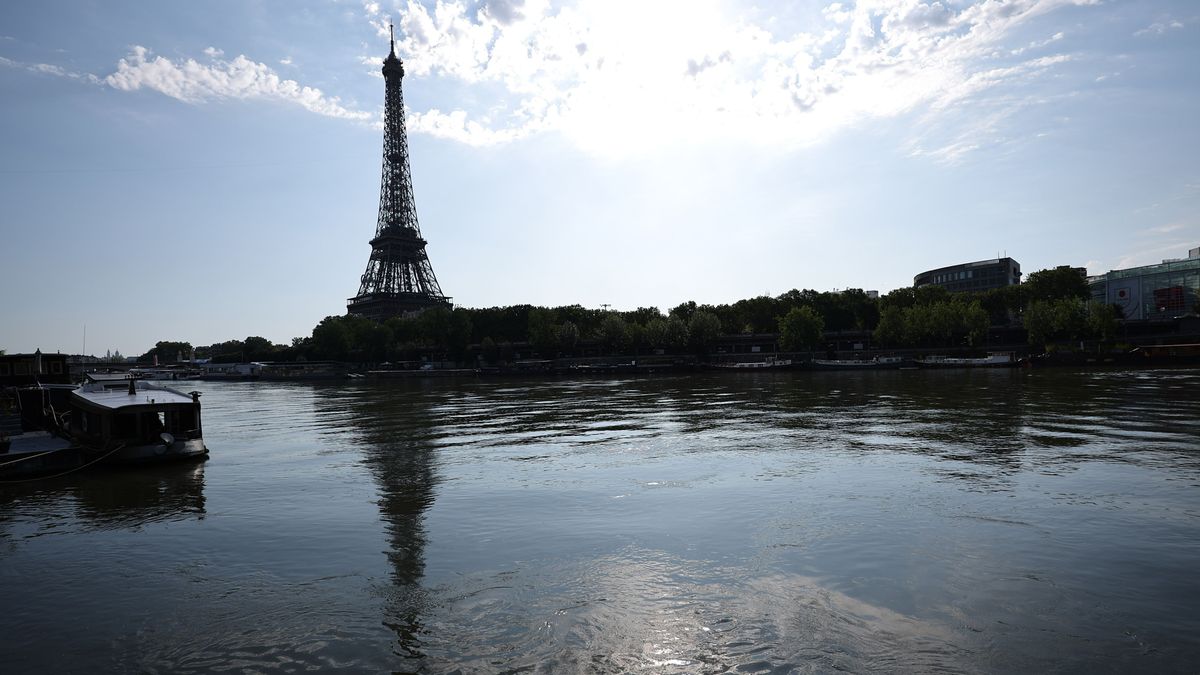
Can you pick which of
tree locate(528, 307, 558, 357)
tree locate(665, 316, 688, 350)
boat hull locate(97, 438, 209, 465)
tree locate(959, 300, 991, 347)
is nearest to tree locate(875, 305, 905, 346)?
tree locate(959, 300, 991, 347)

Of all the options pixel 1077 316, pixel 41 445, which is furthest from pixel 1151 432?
pixel 1077 316

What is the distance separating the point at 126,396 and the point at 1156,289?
173 meters

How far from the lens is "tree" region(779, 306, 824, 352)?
5349 inches

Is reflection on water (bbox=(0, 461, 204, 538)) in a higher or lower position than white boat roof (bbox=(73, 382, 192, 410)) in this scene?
lower

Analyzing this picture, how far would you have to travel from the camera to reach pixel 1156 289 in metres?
137

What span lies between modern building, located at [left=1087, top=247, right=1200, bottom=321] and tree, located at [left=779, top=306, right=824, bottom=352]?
207ft

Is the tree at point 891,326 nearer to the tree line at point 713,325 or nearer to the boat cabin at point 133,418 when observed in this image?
the tree line at point 713,325

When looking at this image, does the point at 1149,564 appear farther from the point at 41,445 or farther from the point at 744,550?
the point at 41,445

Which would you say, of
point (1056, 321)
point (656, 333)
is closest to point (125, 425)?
point (656, 333)

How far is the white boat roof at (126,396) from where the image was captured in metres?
27.3

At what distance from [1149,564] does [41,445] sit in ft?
122

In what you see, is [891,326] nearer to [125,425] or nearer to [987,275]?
[987,275]

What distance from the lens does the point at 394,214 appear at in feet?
593

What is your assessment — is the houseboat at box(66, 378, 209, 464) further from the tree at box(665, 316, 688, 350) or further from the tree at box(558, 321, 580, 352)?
the tree at box(665, 316, 688, 350)
